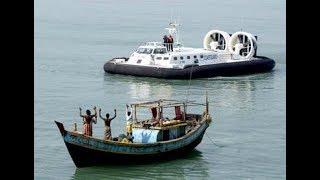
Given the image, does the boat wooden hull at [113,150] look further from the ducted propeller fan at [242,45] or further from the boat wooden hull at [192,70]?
the ducted propeller fan at [242,45]

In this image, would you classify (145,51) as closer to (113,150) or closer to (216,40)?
(216,40)

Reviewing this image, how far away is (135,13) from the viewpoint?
2950 inches

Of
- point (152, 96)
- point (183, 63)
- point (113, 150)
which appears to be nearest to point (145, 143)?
point (113, 150)

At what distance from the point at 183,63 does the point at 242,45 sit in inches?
A: 191

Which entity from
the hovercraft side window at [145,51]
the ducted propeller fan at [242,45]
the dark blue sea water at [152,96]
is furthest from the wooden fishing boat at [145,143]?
the ducted propeller fan at [242,45]

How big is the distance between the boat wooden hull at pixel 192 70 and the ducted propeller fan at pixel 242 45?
1.17 meters

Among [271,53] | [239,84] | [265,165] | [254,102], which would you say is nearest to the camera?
[265,165]

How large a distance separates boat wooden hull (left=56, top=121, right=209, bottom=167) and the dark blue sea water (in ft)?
0.56

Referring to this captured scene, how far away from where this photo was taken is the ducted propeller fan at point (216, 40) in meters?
36.4

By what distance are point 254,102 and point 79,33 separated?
28.3 meters

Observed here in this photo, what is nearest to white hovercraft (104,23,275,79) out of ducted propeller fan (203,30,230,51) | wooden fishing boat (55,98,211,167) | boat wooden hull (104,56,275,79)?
boat wooden hull (104,56,275,79)

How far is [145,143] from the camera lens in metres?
15.9
